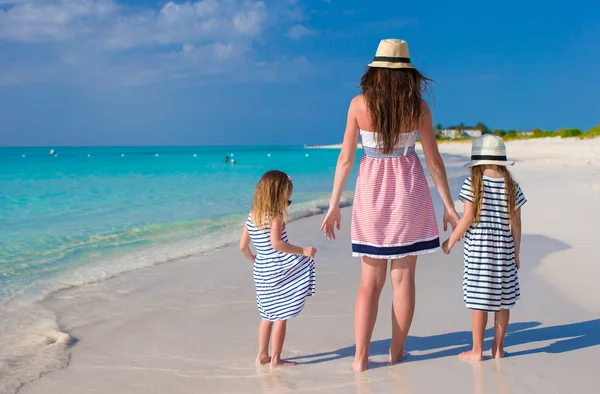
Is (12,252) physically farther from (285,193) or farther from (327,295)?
(285,193)

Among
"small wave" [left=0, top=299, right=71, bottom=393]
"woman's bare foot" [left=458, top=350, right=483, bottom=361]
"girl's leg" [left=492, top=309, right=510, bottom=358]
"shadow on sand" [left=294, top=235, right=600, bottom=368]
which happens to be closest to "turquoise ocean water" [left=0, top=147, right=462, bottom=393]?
"small wave" [left=0, top=299, right=71, bottom=393]

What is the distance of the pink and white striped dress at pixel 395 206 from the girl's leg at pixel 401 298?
0.11 meters

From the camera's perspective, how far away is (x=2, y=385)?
3336mm

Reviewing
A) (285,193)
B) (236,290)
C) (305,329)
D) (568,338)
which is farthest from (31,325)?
(568,338)

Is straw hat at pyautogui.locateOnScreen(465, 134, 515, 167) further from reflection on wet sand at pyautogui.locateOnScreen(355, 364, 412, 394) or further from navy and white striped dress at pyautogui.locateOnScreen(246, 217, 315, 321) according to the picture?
reflection on wet sand at pyautogui.locateOnScreen(355, 364, 412, 394)

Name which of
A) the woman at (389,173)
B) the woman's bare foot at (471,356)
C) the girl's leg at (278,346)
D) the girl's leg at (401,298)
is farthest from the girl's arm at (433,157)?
the girl's leg at (278,346)

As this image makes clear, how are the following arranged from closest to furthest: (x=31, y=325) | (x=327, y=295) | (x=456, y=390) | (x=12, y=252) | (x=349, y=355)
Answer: (x=456, y=390) < (x=349, y=355) < (x=31, y=325) < (x=327, y=295) < (x=12, y=252)

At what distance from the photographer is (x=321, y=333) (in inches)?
161

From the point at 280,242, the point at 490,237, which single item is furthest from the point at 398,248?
the point at 280,242

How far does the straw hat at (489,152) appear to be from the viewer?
3.44m

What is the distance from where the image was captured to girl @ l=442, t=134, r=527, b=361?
3402mm

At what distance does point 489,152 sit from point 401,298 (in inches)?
40.8

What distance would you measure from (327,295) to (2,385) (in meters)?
2.63

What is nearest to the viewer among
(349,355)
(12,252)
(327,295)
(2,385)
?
(2,385)
